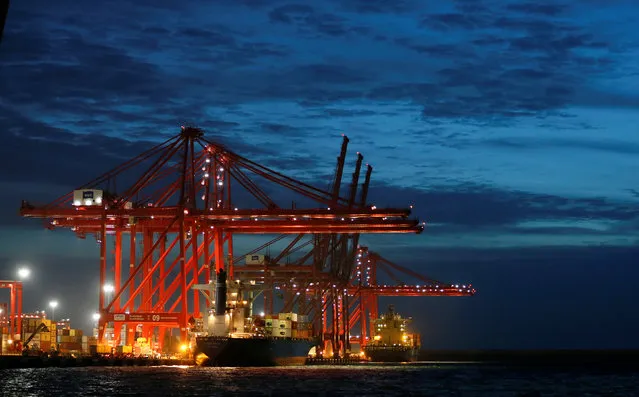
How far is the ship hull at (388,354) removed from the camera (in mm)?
107875

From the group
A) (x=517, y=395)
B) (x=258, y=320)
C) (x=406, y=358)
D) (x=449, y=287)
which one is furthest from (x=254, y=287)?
(x=449, y=287)

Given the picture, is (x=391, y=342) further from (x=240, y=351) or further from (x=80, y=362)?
(x=80, y=362)

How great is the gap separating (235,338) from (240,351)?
1.15 m

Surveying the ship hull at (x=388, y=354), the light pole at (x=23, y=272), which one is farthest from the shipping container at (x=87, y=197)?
the ship hull at (x=388, y=354)

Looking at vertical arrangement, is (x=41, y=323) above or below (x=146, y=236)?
below

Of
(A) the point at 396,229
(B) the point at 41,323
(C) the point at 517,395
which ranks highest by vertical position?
(A) the point at 396,229

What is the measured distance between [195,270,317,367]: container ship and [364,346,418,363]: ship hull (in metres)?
30.8

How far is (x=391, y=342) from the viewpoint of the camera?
112 m

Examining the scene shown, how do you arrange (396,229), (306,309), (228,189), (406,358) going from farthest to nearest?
1. (306,309)
2. (406,358)
3. (228,189)
4. (396,229)

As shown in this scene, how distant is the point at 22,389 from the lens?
37781 mm

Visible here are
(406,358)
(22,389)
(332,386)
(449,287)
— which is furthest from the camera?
(449,287)

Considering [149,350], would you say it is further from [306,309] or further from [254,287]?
[306,309]

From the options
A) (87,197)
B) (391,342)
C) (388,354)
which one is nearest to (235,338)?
(87,197)

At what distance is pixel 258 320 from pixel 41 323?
1817cm
